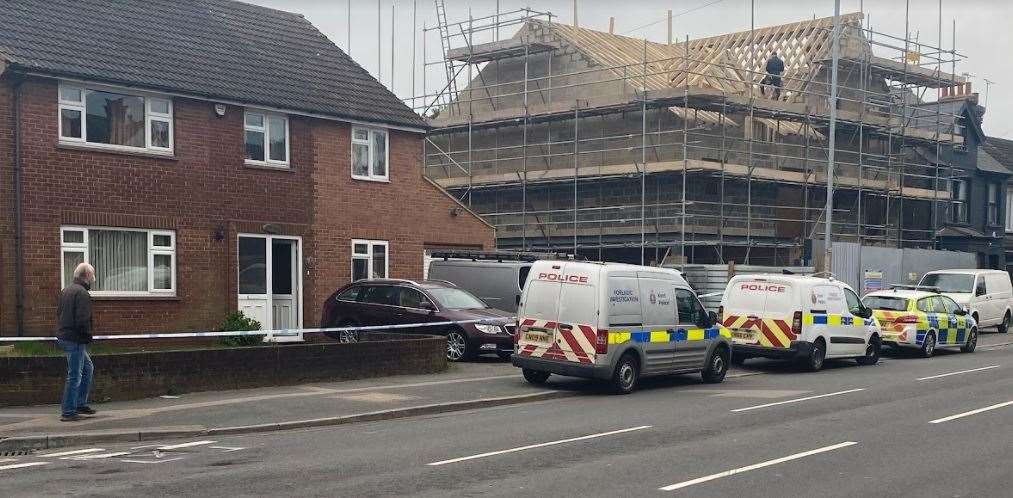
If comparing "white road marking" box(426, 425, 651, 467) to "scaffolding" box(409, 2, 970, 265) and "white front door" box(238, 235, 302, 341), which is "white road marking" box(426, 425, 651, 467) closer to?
"white front door" box(238, 235, 302, 341)

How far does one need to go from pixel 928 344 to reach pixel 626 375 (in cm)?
1112

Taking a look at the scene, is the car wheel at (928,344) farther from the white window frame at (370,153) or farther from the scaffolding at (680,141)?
the white window frame at (370,153)

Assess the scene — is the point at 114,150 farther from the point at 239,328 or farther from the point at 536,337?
the point at 536,337

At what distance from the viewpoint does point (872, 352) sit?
2252 centimetres

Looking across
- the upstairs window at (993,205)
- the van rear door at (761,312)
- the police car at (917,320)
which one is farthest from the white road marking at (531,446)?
the upstairs window at (993,205)

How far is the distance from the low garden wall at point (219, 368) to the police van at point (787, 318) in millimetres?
5899

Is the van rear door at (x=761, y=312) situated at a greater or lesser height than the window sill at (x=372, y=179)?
lesser

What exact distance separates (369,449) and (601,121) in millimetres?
25056

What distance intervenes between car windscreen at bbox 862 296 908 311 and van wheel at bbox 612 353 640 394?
1037cm

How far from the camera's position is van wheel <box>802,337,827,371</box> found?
20.5 metres

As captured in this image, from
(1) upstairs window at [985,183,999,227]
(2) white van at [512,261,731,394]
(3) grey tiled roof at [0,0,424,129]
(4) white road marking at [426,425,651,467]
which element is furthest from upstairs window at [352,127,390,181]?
(1) upstairs window at [985,183,999,227]

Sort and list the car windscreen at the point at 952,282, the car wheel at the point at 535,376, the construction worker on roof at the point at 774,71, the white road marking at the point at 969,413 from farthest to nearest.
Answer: the construction worker on roof at the point at 774,71
the car windscreen at the point at 952,282
the car wheel at the point at 535,376
the white road marking at the point at 969,413

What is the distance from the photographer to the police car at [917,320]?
24.2 metres

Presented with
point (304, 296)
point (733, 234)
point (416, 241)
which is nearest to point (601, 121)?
point (733, 234)
